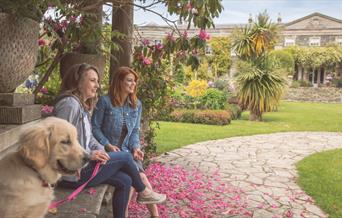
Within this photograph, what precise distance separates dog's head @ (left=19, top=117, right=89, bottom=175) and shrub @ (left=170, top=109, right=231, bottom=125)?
12.5 metres

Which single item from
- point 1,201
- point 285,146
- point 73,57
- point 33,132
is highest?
point 73,57

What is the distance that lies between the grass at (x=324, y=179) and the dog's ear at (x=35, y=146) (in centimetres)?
392

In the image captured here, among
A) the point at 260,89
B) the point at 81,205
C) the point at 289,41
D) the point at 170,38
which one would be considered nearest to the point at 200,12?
the point at 170,38

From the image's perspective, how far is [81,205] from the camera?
3031 millimetres

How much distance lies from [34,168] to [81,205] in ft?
3.48

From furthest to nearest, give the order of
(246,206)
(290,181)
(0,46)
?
1. (290,181)
2. (246,206)
3. (0,46)

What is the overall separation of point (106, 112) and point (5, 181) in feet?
6.83

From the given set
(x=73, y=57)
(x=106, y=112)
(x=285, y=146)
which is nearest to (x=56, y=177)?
(x=106, y=112)

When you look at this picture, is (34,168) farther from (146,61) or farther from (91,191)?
(146,61)

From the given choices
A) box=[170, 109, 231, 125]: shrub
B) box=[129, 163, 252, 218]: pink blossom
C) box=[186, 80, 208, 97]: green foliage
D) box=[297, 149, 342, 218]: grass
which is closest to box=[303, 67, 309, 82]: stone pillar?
box=[186, 80, 208, 97]: green foliage

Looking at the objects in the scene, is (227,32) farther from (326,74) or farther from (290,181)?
(290,181)

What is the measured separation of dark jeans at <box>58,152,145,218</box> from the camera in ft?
10.5

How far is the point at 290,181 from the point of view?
6500 millimetres

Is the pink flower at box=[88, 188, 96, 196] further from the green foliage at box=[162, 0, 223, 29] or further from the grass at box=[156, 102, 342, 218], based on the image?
the grass at box=[156, 102, 342, 218]
